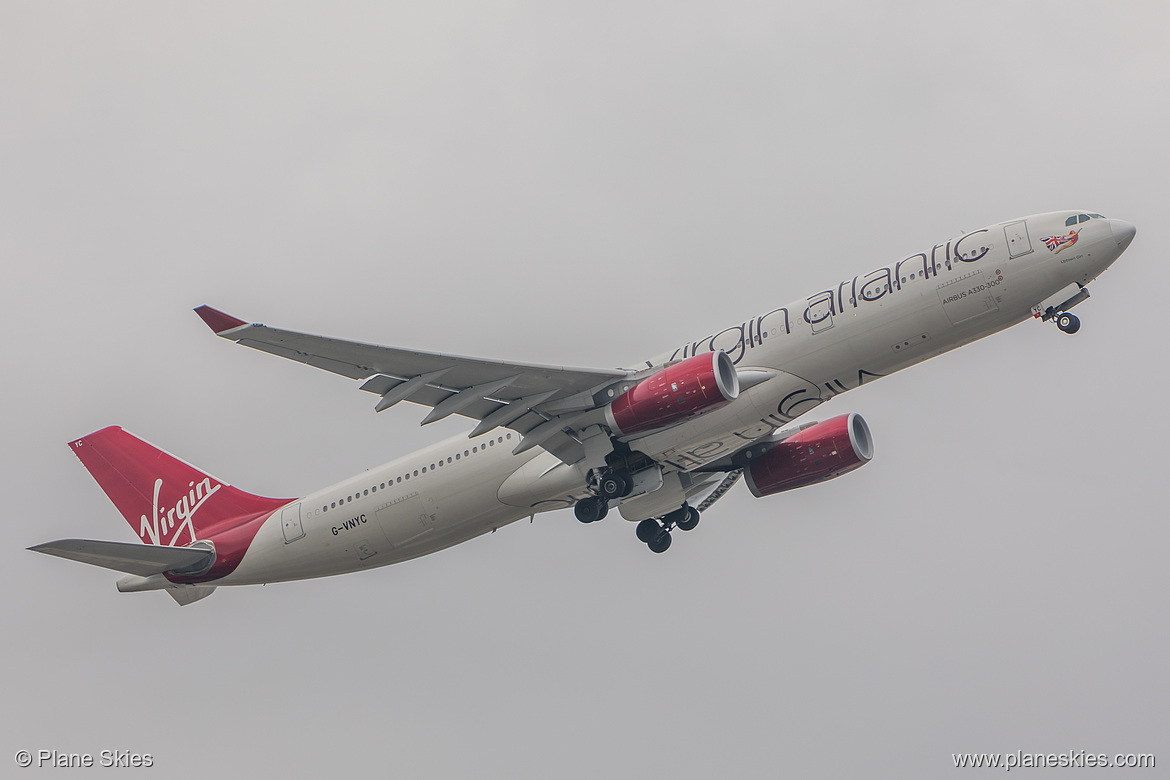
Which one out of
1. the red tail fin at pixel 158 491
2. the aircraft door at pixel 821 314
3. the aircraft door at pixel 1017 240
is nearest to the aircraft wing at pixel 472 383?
the aircraft door at pixel 821 314

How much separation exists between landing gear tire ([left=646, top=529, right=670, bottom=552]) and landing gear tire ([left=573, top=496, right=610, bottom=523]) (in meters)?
5.67

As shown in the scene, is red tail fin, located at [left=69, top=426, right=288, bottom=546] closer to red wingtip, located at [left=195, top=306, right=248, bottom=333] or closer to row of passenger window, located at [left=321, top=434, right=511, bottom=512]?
row of passenger window, located at [left=321, top=434, right=511, bottom=512]

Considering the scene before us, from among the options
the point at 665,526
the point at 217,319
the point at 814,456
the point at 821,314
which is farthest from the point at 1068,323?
the point at 217,319

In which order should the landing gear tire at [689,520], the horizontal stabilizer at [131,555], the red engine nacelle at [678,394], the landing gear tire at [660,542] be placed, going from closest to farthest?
the red engine nacelle at [678,394] < the horizontal stabilizer at [131,555] < the landing gear tire at [689,520] < the landing gear tire at [660,542]

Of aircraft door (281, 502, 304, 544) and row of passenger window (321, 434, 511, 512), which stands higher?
row of passenger window (321, 434, 511, 512)

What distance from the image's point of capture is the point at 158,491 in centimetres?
3806

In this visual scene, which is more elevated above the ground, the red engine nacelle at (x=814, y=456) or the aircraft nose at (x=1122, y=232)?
the aircraft nose at (x=1122, y=232)

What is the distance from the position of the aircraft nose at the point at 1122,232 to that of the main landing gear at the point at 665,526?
1556 centimetres

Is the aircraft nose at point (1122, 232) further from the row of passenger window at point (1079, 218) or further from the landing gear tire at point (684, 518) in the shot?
the landing gear tire at point (684, 518)

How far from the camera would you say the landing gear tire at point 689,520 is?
38.1 meters

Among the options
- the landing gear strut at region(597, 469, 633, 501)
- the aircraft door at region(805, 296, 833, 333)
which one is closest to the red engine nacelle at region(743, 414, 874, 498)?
the landing gear strut at region(597, 469, 633, 501)

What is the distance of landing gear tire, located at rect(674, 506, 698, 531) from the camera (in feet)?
125

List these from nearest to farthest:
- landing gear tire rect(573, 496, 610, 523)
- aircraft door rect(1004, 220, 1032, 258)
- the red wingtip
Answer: the red wingtip → aircraft door rect(1004, 220, 1032, 258) → landing gear tire rect(573, 496, 610, 523)

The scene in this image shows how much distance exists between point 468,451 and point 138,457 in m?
12.7
